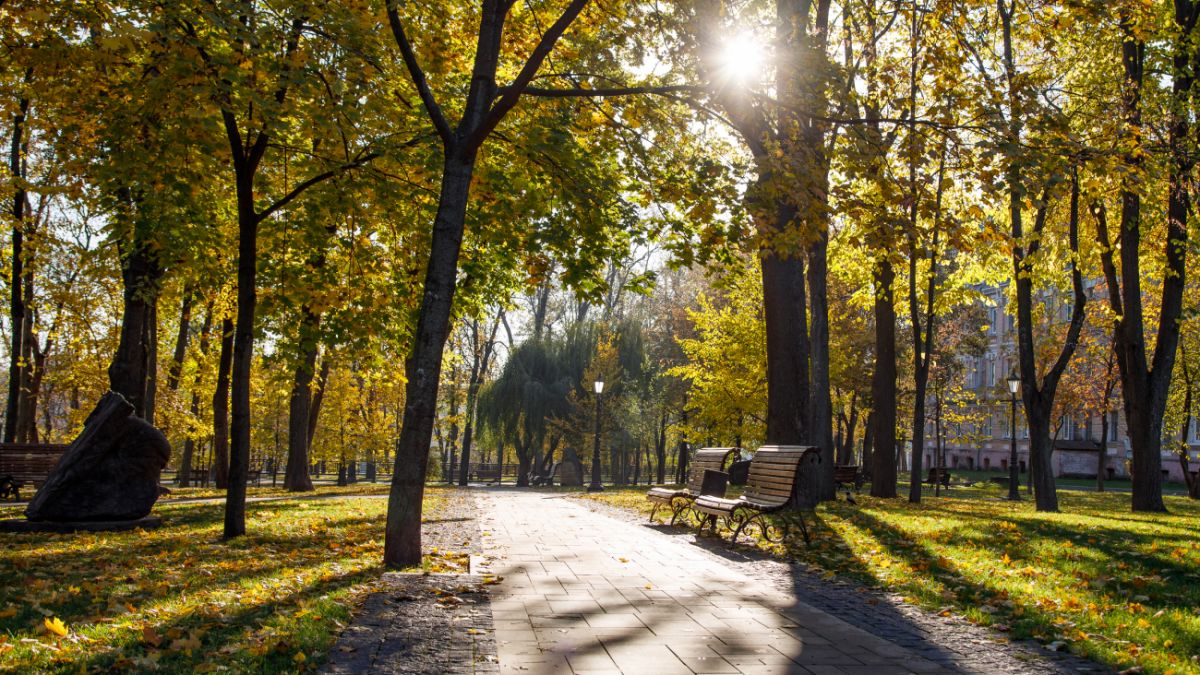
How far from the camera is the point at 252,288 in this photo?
10.3 meters

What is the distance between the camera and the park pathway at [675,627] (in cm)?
475

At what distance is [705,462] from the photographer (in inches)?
509

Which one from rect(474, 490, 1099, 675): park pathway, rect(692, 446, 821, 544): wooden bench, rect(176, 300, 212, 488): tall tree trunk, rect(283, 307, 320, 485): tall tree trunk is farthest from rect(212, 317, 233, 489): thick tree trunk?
rect(474, 490, 1099, 675): park pathway

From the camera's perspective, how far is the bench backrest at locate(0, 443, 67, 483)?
637 inches

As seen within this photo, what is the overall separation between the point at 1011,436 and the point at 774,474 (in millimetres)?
37960

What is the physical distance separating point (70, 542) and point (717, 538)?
699 centimetres

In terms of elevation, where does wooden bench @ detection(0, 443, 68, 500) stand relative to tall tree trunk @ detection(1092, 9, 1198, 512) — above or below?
below

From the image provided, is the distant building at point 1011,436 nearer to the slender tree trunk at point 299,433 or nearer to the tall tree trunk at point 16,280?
the slender tree trunk at point 299,433

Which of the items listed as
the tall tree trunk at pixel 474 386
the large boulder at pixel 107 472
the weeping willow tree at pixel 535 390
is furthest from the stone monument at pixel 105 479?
the weeping willow tree at pixel 535 390

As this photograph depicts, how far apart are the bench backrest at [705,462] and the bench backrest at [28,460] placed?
11032mm

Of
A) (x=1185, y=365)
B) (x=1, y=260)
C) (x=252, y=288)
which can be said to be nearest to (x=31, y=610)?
(x=252, y=288)

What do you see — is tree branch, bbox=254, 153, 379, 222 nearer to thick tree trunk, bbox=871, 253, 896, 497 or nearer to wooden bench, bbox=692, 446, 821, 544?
wooden bench, bbox=692, 446, 821, 544

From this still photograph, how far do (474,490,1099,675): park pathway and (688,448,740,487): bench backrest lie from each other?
3.52 meters

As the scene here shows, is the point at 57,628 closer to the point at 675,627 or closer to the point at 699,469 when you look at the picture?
the point at 675,627
